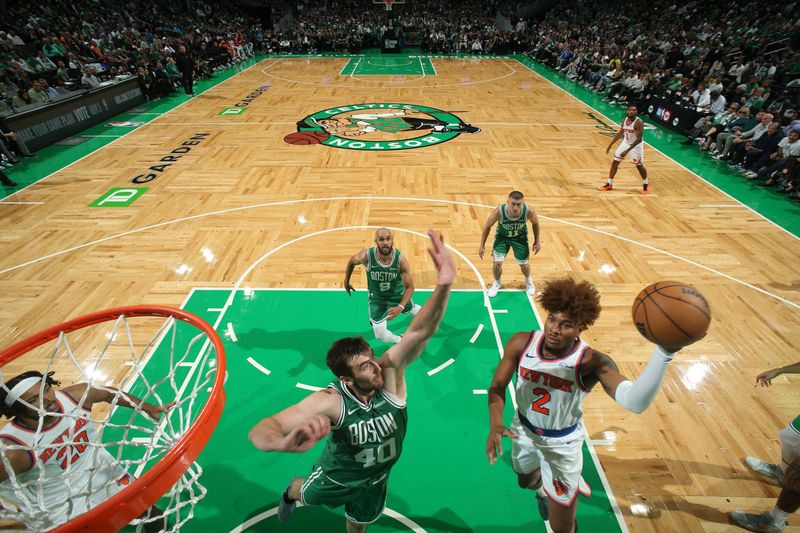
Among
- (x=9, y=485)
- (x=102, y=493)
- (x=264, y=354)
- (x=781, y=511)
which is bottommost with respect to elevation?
(x=264, y=354)

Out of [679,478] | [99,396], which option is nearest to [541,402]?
[679,478]

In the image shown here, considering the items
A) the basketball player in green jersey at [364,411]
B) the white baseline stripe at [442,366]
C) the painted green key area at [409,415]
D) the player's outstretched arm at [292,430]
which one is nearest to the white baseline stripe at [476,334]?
the painted green key area at [409,415]

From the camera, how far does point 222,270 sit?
21.8 feet

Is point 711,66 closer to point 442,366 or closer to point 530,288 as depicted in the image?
point 530,288

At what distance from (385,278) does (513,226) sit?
1933 mm

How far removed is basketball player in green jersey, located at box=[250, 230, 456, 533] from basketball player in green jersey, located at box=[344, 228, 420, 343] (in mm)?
1894

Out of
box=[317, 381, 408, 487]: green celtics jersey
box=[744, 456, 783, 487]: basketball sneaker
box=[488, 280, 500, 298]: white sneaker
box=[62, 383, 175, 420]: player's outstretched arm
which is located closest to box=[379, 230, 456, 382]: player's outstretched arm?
box=[317, 381, 408, 487]: green celtics jersey

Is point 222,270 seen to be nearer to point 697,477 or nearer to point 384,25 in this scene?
point 697,477

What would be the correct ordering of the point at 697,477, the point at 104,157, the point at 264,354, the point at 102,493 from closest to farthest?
the point at 102,493
the point at 697,477
the point at 264,354
the point at 104,157

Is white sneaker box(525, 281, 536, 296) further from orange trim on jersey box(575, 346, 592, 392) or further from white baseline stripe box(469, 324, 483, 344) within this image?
orange trim on jersey box(575, 346, 592, 392)

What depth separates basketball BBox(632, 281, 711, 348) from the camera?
222 cm

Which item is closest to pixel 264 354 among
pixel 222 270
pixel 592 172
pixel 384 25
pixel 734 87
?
pixel 222 270

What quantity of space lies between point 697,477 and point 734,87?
14034 millimetres

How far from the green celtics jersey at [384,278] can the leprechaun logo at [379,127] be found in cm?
746
